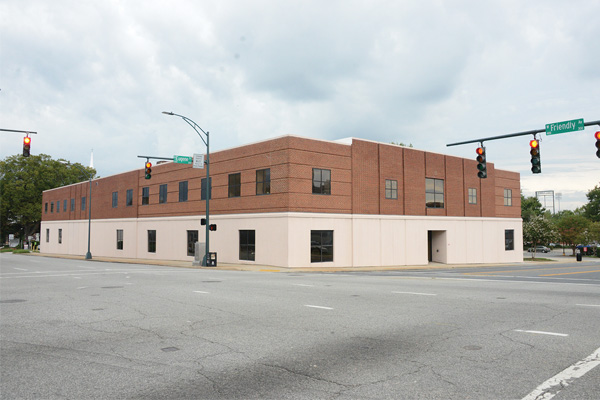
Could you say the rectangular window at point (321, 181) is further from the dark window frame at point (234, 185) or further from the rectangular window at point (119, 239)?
the rectangular window at point (119, 239)

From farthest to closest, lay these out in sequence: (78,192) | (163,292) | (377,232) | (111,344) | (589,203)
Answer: (589,203)
(78,192)
(377,232)
(163,292)
(111,344)

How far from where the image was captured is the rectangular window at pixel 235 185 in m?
36.6

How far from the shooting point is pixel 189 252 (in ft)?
139

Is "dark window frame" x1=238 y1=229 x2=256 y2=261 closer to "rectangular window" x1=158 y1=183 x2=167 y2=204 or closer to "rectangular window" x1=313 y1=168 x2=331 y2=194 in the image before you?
"rectangular window" x1=313 y1=168 x2=331 y2=194

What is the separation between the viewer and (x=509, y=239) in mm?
48844

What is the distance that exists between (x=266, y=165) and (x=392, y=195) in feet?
36.5

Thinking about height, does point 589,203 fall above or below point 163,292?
above

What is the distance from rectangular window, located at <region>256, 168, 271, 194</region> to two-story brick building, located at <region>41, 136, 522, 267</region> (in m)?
0.08

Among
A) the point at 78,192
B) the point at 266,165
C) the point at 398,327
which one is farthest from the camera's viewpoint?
the point at 78,192

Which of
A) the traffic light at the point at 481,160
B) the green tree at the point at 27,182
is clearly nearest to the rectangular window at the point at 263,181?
the traffic light at the point at 481,160

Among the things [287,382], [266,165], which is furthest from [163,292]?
[266,165]

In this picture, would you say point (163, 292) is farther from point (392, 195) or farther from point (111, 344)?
point (392, 195)

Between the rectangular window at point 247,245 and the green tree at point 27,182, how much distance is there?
6902 cm

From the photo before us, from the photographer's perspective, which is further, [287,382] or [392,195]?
[392,195]
